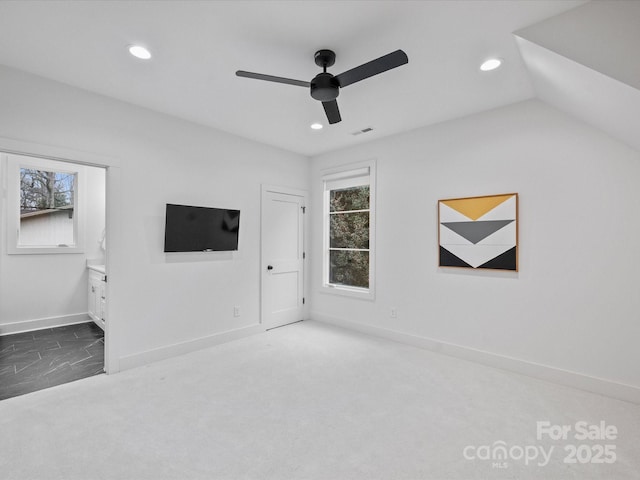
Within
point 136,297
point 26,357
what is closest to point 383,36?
point 136,297

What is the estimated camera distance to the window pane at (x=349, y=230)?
4.78 m

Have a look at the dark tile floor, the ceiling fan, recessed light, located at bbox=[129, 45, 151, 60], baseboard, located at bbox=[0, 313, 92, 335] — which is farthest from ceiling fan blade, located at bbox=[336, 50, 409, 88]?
baseboard, located at bbox=[0, 313, 92, 335]

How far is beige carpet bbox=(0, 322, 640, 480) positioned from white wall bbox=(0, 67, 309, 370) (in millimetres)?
554

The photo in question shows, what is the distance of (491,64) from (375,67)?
1163mm

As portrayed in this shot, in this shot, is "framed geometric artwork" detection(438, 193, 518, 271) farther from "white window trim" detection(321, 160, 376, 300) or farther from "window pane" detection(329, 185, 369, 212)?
"window pane" detection(329, 185, 369, 212)

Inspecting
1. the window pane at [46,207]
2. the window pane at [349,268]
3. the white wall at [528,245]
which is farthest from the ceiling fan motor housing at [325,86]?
the window pane at [46,207]

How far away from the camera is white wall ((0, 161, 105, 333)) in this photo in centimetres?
433

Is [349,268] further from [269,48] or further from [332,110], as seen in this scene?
[269,48]

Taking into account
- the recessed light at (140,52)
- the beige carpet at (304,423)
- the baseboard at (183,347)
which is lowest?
the beige carpet at (304,423)

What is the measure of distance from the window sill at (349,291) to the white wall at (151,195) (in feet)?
3.99

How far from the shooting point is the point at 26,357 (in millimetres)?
3486

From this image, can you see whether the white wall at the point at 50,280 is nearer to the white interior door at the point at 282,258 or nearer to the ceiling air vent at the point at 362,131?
the white interior door at the point at 282,258

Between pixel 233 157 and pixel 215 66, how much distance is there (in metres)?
1.73

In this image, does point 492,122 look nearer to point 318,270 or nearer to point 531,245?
point 531,245
